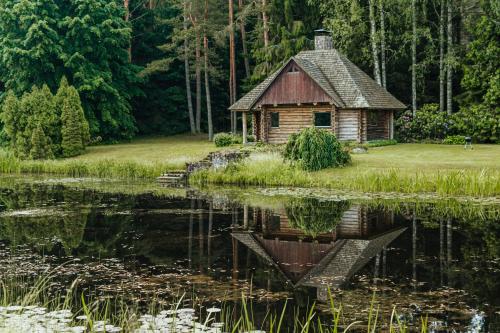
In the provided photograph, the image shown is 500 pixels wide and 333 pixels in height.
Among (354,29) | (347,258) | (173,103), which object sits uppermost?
(354,29)

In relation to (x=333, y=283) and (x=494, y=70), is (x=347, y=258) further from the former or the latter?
A: (x=494, y=70)

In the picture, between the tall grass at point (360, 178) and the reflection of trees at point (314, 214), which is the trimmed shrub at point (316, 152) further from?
the reflection of trees at point (314, 214)

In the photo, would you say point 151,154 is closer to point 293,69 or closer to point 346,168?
point 293,69

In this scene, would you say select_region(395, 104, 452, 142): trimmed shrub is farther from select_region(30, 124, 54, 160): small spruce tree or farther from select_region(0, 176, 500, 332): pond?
select_region(30, 124, 54, 160): small spruce tree

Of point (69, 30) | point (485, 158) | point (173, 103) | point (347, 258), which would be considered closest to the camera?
point (347, 258)

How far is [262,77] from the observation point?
45844mm

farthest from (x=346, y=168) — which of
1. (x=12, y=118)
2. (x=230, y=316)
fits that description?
(x=12, y=118)

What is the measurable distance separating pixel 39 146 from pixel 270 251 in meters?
25.7

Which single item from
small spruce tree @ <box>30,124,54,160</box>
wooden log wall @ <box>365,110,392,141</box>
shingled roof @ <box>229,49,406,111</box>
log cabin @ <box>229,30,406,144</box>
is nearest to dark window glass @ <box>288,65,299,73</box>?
log cabin @ <box>229,30,406,144</box>

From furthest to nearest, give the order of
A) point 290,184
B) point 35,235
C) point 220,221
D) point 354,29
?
point 354,29 < point 290,184 < point 220,221 < point 35,235

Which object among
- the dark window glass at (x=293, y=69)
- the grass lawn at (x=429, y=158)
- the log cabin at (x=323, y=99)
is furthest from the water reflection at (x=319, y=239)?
the dark window glass at (x=293, y=69)

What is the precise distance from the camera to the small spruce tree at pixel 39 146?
122ft

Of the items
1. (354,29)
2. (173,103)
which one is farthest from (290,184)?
(173,103)

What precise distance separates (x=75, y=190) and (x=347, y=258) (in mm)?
15964
